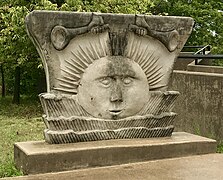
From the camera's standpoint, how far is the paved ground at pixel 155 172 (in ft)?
16.5

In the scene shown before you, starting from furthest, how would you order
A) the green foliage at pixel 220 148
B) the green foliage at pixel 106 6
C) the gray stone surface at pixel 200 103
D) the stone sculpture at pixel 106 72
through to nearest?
the green foliage at pixel 106 6, the gray stone surface at pixel 200 103, the green foliage at pixel 220 148, the stone sculpture at pixel 106 72

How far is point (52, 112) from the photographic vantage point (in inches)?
221

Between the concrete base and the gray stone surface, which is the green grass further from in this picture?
the gray stone surface

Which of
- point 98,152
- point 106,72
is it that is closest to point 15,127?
point 106,72

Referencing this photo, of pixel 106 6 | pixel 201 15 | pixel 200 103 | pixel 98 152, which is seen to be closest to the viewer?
pixel 98 152

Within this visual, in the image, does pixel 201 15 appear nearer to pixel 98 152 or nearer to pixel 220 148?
pixel 220 148

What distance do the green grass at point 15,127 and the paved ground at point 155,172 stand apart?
72 cm

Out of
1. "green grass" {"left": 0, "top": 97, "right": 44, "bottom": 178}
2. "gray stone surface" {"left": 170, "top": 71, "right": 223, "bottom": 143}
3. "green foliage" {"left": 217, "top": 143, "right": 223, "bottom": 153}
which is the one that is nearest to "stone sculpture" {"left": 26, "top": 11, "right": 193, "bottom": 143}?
"green grass" {"left": 0, "top": 97, "right": 44, "bottom": 178}

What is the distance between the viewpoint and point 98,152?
5453mm

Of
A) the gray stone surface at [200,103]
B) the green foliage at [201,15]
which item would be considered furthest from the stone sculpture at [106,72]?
the green foliage at [201,15]

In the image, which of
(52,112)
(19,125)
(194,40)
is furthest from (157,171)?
(194,40)

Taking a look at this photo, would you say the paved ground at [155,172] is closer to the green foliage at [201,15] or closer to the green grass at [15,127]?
the green grass at [15,127]

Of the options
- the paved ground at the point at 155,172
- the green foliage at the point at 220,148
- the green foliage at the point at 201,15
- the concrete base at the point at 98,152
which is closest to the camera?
the paved ground at the point at 155,172

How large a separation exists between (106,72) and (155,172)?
1451mm
